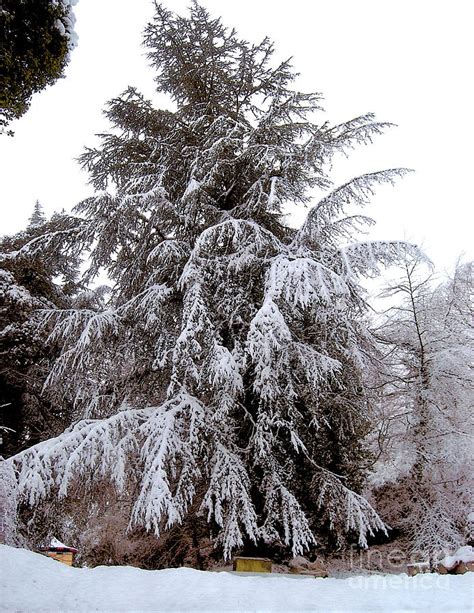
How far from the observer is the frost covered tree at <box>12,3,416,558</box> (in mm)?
6090

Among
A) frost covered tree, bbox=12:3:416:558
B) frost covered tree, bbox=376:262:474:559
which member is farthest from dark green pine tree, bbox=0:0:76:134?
frost covered tree, bbox=376:262:474:559

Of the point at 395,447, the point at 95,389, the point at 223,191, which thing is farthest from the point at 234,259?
the point at 395,447

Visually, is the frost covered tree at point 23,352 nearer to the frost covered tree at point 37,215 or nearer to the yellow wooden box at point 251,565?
the yellow wooden box at point 251,565

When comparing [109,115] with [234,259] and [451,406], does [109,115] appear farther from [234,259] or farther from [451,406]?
[451,406]

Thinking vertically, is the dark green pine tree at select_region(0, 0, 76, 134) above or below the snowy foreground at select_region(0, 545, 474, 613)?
above

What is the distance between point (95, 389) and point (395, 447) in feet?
20.7

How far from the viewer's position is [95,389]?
8305 millimetres

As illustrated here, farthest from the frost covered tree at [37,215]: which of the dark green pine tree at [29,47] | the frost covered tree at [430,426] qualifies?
the dark green pine tree at [29,47]

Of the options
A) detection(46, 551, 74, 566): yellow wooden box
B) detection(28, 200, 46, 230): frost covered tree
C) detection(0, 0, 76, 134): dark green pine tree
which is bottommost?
detection(46, 551, 74, 566): yellow wooden box

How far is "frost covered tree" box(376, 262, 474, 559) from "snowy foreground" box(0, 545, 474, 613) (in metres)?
4.90

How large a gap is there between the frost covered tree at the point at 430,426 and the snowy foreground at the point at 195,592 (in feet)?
16.1

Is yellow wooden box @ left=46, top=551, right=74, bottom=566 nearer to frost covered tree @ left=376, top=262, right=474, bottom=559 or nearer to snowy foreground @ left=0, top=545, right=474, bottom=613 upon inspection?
snowy foreground @ left=0, top=545, right=474, bottom=613

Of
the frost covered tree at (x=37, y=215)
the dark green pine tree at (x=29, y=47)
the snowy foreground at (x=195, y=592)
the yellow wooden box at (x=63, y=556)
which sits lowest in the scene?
the yellow wooden box at (x=63, y=556)

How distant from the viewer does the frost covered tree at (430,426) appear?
9062mm
